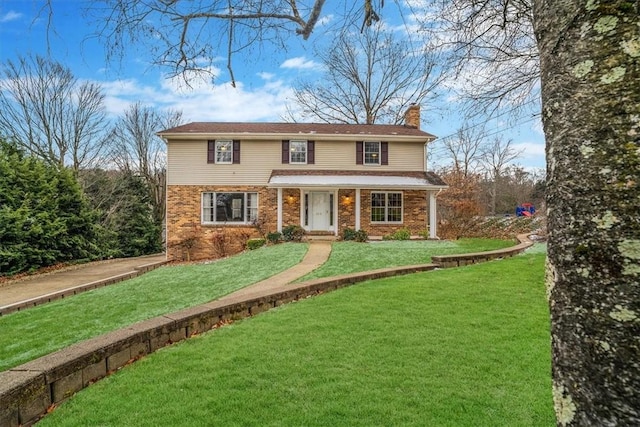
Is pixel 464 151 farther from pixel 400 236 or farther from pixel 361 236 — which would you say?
pixel 361 236

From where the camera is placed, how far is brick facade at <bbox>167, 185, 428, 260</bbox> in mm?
17047

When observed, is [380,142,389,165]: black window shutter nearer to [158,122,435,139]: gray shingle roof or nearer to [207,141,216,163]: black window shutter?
[158,122,435,139]: gray shingle roof

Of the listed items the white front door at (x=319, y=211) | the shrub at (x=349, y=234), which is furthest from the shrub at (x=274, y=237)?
the shrub at (x=349, y=234)

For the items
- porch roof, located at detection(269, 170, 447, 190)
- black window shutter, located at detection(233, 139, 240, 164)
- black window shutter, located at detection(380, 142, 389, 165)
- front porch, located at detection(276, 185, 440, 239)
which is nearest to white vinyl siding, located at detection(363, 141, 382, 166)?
black window shutter, located at detection(380, 142, 389, 165)

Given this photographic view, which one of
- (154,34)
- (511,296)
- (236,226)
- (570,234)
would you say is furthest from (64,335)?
(236,226)

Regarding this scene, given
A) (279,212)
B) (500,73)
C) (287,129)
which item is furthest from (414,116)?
(500,73)

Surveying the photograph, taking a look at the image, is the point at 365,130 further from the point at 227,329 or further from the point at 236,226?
the point at 227,329

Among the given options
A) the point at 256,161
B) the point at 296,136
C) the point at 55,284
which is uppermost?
the point at 296,136

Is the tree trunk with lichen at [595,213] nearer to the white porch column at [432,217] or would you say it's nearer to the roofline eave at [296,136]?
the white porch column at [432,217]

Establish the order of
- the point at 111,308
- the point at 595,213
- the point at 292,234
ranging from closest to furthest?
the point at 595,213
the point at 111,308
the point at 292,234

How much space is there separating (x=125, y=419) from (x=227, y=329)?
2126mm

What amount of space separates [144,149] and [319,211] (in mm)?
15423

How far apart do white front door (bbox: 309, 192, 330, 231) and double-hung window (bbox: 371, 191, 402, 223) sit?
2.11 m

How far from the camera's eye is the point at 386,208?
696 inches
